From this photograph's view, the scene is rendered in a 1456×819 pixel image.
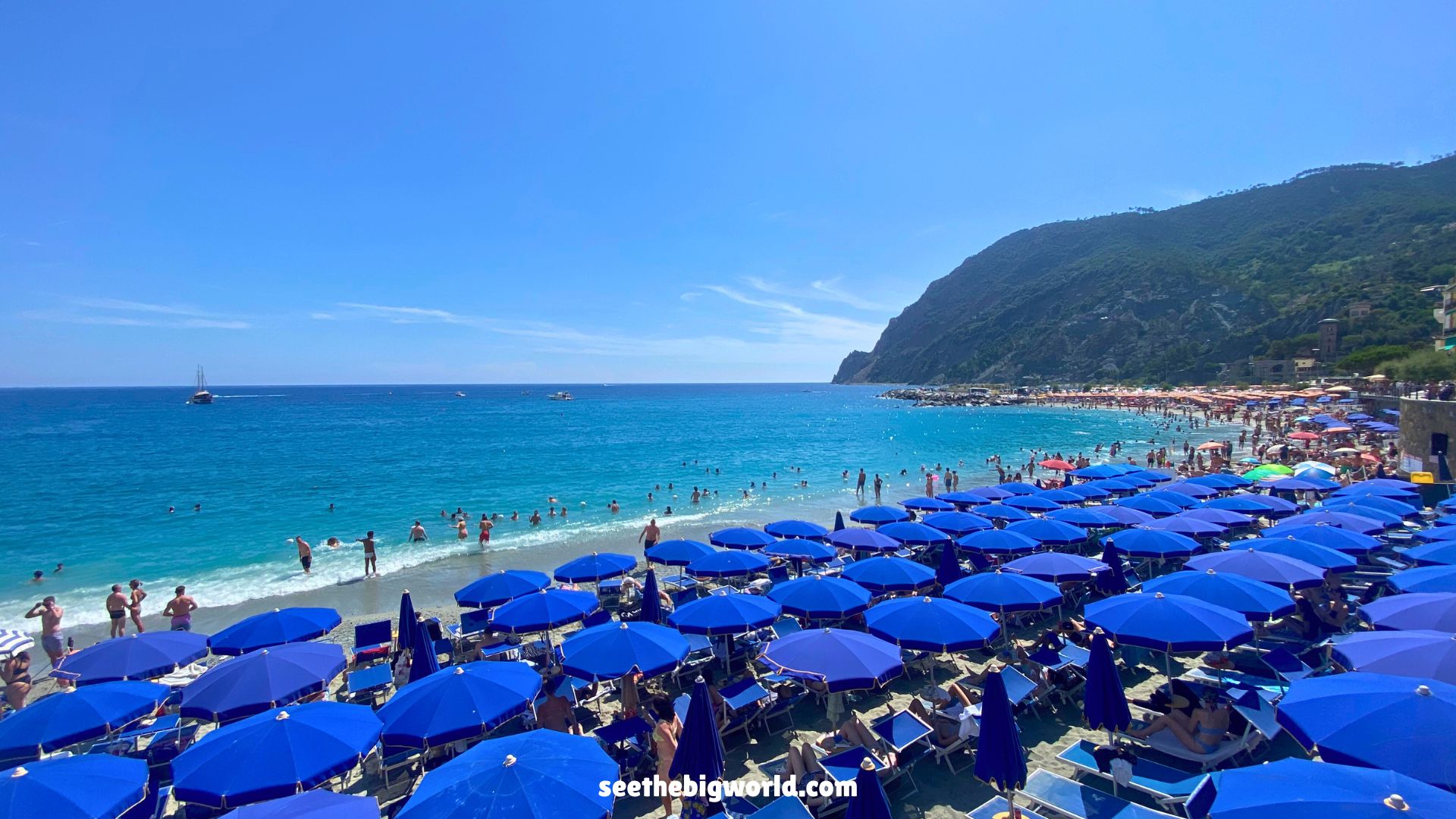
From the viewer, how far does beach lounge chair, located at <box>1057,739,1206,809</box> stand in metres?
6.09

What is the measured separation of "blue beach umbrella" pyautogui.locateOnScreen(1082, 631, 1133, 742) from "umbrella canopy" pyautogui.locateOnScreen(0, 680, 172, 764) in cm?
1088

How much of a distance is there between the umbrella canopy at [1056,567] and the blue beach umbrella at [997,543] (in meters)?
1.05

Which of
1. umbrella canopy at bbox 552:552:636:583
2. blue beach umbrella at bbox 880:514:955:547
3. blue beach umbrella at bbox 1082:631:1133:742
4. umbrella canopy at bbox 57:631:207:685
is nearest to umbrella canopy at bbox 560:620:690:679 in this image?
umbrella canopy at bbox 552:552:636:583

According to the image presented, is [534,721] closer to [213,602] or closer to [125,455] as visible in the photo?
[213,602]

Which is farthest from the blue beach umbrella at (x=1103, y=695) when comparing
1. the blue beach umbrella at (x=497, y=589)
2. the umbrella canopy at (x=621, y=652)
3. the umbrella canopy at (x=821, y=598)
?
the blue beach umbrella at (x=497, y=589)

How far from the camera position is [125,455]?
176 feet

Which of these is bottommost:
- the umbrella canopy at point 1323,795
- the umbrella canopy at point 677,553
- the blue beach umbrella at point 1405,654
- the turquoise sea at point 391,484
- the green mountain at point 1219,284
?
the turquoise sea at point 391,484

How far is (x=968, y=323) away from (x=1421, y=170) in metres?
102

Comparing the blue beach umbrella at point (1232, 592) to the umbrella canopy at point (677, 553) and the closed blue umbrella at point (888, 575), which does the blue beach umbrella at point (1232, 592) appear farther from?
the umbrella canopy at point (677, 553)

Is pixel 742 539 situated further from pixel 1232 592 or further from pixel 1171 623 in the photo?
pixel 1232 592

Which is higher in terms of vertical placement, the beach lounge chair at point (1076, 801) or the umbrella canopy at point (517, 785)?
the umbrella canopy at point (517, 785)

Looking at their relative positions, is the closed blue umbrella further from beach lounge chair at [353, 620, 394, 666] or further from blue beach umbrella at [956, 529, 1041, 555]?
beach lounge chair at [353, 620, 394, 666]

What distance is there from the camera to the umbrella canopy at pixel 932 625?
26.2ft

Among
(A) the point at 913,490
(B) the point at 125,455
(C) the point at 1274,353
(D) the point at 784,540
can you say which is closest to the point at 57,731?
(D) the point at 784,540
